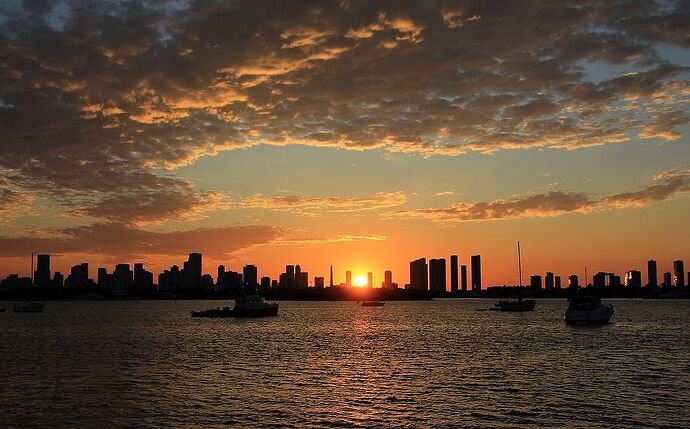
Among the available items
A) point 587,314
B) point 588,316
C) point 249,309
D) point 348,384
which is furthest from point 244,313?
point 348,384

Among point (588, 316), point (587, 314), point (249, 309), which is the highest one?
point (249, 309)

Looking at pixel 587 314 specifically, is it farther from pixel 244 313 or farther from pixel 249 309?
pixel 244 313

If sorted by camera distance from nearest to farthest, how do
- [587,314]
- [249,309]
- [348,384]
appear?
[348,384], [587,314], [249,309]

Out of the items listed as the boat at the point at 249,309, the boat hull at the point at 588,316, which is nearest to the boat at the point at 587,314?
the boat hull at the point at 588,316

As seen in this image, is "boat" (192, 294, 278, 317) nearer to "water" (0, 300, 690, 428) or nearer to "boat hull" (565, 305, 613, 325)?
"water" (0, 300, 690, 428)

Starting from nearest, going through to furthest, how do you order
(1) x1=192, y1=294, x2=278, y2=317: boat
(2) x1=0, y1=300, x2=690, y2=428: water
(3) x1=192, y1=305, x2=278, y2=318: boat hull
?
1. (2) x1=0, y1=300, x2=690, y2=428: water
2. (1) x1=192, y1=294, x2=278, y2=317: boat
3. (3) x1=192, y1=305, x2=278, y2=318: boat hull

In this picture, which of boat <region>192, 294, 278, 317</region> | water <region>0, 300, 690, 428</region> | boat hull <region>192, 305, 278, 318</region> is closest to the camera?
water <region>0, 300, 690, 428</region>

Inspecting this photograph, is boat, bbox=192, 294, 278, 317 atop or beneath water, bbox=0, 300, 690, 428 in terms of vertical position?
atop

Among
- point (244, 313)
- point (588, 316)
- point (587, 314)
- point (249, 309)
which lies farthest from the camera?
point (249, 309)

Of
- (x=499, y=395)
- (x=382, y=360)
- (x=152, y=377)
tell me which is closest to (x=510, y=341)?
(x=382, y=360)

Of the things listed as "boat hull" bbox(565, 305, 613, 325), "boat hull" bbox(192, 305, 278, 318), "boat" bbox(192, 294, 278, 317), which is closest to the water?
"boat hull" bbox(565, 305, 613, 325)

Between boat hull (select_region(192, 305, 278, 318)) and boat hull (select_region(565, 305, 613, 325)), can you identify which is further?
boat hull (select_region(192, 305, 278, 318))

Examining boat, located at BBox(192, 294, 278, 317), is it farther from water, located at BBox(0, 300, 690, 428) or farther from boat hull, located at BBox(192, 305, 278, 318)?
water, located at BBox(0, 300, 690, 428)

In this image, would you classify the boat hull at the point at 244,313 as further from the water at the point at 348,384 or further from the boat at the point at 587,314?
the boat at the point at 587,314
